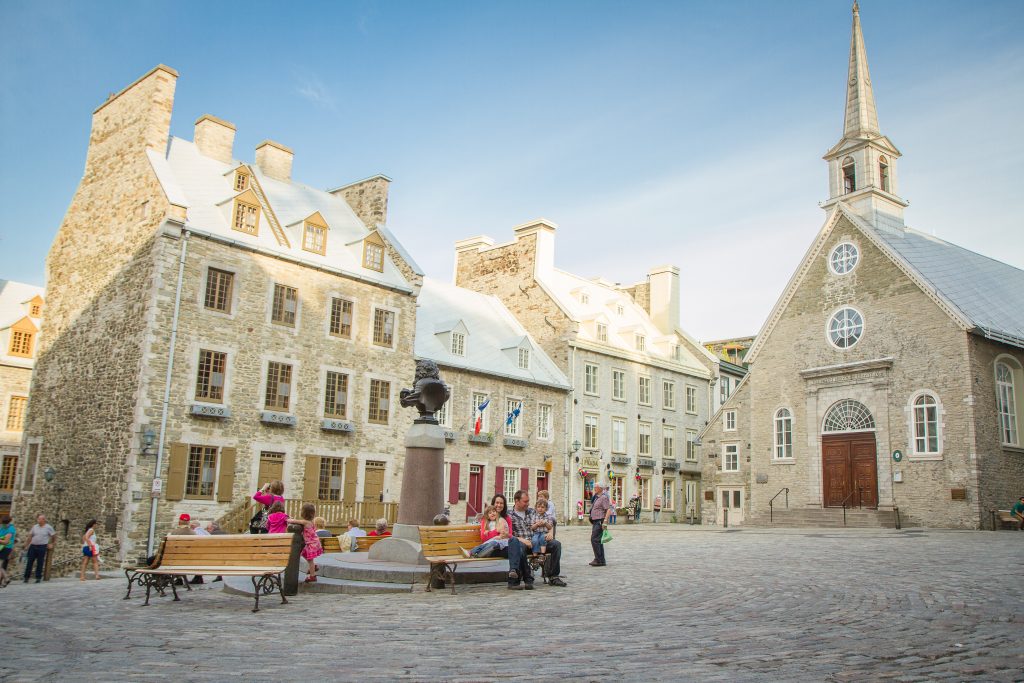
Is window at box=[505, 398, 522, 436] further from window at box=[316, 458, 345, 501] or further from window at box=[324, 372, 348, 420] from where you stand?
window at box=[316, 458, 345, 501]

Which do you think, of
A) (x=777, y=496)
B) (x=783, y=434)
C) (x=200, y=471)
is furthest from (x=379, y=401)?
(x=783, y=434)

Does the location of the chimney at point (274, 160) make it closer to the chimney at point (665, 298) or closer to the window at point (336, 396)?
the window at point (336, 396)

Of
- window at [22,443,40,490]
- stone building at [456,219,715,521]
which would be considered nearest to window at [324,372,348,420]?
window at [22,443,40,490]

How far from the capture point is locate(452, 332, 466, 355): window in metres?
36.2

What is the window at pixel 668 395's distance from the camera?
4734 centimetres

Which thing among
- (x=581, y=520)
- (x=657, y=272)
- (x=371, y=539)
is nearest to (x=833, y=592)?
(x=371, y=539)

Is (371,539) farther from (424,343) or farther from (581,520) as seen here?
(581,520)

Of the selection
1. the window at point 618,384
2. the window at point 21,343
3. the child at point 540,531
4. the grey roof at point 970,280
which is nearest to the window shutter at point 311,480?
the child at point 540,531

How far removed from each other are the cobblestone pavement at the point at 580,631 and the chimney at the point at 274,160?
2251 cm

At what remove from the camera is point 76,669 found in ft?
22.2

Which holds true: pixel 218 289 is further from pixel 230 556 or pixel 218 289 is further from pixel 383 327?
pixel 230 556

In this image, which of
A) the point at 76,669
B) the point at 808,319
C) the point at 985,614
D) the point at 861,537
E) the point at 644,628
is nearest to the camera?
the point at 76,669

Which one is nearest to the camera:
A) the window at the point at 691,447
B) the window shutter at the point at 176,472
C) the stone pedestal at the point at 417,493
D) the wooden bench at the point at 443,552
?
the wooden bench at the point at 443,552

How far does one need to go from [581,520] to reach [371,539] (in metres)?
24.4
